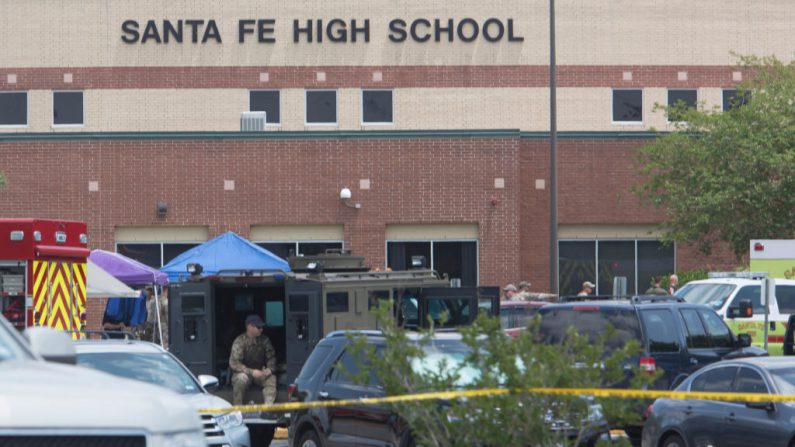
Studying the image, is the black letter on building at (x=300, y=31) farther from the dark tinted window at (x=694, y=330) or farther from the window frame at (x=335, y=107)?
the dark tinted window at (x=694, y=330)

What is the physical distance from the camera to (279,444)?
19141mm

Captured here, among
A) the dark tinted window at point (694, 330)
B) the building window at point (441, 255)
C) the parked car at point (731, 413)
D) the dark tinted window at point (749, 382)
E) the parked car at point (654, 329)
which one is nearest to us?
the parked car at point (731, 413)

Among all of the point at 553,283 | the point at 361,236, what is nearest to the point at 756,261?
the point at 553,283

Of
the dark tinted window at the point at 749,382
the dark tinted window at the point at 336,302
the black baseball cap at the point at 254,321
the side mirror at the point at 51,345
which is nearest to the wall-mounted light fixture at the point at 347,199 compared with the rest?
the dark tinted window at the point at 336,302

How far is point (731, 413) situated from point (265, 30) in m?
27.9

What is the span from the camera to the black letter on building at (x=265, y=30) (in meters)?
39.5

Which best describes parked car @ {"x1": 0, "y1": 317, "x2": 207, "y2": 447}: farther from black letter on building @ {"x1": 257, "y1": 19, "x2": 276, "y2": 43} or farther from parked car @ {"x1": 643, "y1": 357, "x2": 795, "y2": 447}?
black letter on building @ {"x1": 257, "y1": 19, "x2": 276, "y2": 43}

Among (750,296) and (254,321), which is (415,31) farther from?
(254,321)

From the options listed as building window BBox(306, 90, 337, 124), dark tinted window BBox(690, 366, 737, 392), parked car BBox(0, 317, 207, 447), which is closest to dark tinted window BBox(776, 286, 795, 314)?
dark tinted window BBox(690, 366, 737, 392)

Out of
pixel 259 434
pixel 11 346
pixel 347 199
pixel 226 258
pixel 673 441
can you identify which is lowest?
pixel 259 434

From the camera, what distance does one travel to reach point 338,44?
39.6m

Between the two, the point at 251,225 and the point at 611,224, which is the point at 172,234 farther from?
the point at 611,224

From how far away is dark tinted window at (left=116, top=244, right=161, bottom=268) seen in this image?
3647 cm

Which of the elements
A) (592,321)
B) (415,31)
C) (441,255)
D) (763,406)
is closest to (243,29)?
(415,31)
